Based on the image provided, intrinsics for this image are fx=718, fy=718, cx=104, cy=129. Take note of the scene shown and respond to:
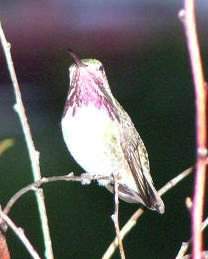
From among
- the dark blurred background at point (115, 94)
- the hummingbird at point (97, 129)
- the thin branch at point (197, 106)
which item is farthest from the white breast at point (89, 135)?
the dark blurred background at point (115, 94)

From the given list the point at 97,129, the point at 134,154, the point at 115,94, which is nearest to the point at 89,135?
the point at 97,129

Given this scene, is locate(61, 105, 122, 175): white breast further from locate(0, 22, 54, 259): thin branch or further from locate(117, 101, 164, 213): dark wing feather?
locate(0, 22, 54, 259): thin branch

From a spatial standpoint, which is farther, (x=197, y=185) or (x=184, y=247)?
(x=184, y=247)

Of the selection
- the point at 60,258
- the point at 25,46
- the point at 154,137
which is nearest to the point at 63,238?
the point at 60,258

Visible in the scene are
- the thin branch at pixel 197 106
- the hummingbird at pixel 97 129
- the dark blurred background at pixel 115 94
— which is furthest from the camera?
the dark blurred background at pixel 115 94

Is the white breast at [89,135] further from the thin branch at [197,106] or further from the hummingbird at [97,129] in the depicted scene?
the thin branch at [197,106]

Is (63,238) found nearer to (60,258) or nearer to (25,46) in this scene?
(60,258)

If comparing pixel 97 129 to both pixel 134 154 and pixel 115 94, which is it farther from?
pixel 115 94
